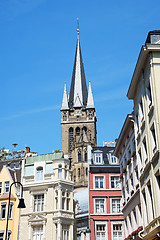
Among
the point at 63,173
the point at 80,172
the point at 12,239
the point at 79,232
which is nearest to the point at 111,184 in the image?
the point at 63,173

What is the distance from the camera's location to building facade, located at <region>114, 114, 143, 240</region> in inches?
1156

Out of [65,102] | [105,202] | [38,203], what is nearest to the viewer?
[38,203]

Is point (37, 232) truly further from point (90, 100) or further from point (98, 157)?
point (90, 100)

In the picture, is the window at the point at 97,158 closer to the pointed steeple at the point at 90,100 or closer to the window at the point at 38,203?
the window at the point at 38,203

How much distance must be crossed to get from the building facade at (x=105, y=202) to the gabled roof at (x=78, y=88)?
83270 mm

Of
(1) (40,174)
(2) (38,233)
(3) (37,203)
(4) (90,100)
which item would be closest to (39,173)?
(1) (40,174)

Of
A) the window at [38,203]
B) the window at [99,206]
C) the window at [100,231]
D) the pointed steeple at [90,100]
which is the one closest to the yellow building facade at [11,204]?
the window at [38,203]

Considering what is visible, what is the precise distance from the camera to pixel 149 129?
24094 millimetres

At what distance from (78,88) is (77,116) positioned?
12.5 meters

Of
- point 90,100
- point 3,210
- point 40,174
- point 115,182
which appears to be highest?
point 90,100

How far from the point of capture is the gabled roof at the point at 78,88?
132 m

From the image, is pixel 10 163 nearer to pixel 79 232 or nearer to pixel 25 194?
pixel 25 194

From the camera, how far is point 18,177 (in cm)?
4606

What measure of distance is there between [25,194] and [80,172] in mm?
56174
